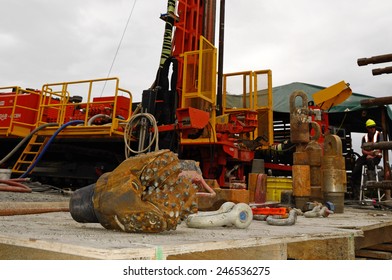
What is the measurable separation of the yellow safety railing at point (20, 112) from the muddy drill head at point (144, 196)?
22.6ft

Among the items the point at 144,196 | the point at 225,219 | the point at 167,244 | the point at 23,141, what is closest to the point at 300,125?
the point at 225,219

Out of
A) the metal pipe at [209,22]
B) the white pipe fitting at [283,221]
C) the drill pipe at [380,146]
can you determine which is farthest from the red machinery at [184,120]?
the white pipe fitting at [283,221]

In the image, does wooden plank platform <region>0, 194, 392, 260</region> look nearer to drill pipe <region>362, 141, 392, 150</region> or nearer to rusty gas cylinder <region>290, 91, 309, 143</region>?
drill pipe <region>362, 141, 392, 150</region>

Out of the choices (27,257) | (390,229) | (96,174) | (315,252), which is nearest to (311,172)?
(390,229)

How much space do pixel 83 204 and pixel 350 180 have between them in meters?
8.68

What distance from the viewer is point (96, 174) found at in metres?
7.61

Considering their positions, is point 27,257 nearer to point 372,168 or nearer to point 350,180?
point 372,168

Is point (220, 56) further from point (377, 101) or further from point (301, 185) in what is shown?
point (377, 101)

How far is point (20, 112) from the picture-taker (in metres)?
8.51

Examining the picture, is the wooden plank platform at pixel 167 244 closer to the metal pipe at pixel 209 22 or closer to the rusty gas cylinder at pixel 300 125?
the rusty gas cylinder at pixel 300 125

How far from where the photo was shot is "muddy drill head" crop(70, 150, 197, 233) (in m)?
1.92

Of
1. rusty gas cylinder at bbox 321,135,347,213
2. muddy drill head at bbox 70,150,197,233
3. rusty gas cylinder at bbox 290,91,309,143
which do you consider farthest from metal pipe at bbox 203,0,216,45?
muddy drill head at bbox 70,150,197,233

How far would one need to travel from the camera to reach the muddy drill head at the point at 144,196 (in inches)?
75.4

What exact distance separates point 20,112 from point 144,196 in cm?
754
